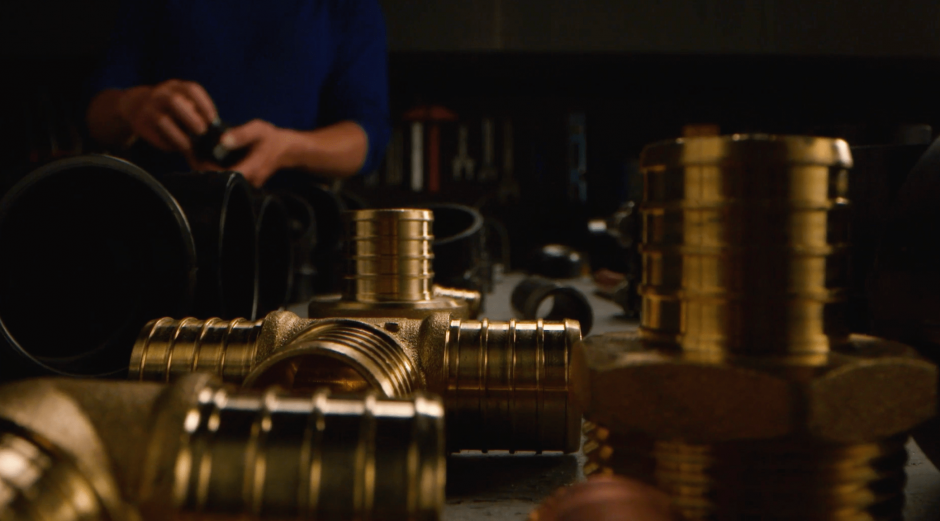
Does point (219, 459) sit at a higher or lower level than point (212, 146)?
lower

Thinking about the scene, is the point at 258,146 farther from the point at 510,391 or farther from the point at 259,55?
the point at 510,391

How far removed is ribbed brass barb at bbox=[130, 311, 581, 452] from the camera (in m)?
0.55

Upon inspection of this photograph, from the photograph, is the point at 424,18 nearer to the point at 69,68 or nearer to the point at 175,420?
the point at 69,68

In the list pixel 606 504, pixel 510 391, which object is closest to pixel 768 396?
pixel 606 504

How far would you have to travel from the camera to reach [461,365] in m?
0.56

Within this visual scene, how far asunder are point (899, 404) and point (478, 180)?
3.37 m

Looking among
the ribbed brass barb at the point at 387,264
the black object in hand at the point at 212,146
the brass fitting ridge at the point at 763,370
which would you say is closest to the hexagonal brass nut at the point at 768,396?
the brass fitting ridge at the point at 763,370

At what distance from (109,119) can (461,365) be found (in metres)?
1.29

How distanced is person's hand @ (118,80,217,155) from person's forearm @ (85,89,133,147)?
14cm

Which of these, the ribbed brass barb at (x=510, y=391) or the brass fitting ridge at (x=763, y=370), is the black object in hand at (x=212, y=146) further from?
the brass fitting ridge at (x=763, y=370)

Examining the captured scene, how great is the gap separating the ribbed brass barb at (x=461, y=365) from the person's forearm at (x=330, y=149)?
3.54 ft

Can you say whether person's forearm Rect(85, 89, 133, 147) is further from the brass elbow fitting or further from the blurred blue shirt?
the brass elbow fitting

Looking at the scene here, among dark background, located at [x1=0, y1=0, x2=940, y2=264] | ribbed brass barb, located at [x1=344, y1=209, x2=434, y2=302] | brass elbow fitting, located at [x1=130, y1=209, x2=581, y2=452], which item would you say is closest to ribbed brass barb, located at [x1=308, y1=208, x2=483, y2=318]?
ribbed brass barb, located at [x1=344, y1=209, x2=434, y2=302]

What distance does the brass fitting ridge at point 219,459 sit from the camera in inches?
11.7
